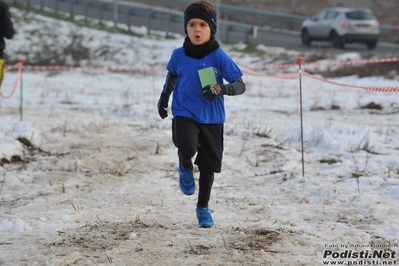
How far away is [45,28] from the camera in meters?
29.4

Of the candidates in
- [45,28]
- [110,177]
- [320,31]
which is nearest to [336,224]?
[110,177]

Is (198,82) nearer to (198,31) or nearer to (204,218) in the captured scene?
(198,31)

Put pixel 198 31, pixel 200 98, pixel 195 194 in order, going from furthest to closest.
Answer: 1. pixel 195 194
2. pixel 200 98
3. pixel 198 31

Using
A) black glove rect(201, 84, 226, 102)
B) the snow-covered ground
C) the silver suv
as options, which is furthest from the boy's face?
the silver suv

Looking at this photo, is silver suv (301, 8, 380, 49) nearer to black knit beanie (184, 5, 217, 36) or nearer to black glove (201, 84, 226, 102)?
black knit beanie (184, 5, 217, 36)

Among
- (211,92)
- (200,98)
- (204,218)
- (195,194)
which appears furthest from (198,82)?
(195,194)

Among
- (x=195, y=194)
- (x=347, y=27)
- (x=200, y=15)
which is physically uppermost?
(x=347, y=27)

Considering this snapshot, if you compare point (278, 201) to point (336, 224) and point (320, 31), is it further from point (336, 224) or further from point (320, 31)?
point (320, 31)

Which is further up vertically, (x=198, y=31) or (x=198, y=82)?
(x=198, y=31)

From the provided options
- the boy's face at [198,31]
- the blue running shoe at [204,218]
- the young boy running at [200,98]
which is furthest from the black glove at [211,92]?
the blue running shoe at [204,218]

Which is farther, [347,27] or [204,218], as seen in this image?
[347,27]

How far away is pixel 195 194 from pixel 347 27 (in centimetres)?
1898

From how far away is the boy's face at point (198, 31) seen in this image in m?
4.27

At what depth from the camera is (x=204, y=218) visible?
445 centimetres
